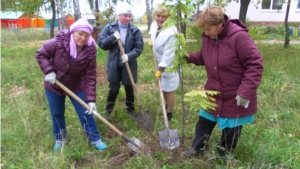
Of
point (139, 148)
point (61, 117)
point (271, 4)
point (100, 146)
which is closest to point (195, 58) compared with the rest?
point (139, 148)

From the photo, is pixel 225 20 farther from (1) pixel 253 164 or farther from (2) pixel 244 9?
(2) pixel 244 9

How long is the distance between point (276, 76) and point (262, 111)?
2054 millimetres

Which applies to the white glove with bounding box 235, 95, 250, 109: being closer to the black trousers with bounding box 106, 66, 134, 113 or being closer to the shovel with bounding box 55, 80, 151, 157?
the shovel with bounding box 55, 80, 151, 157

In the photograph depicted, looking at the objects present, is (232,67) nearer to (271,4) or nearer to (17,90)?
(17,90)

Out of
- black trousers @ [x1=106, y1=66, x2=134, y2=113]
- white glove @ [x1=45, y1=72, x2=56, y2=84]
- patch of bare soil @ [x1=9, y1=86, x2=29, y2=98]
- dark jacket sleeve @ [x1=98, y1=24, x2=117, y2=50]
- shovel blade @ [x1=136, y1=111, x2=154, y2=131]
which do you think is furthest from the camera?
patch of bare soil @ [x1=9, y1=86, x2=29, y2=98]

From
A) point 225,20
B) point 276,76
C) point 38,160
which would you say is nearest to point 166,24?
point 225,20

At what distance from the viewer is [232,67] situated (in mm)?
2141

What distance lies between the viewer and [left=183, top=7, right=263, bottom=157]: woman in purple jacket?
202 cm

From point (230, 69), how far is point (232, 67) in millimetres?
24

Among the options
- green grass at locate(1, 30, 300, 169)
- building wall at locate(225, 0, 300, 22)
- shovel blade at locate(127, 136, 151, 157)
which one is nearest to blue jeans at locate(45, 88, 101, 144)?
green grass at locate(1, 30, 300, 169)

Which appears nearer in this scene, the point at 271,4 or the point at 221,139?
the point at 221,139

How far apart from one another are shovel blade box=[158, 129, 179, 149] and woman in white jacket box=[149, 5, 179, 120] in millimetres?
677

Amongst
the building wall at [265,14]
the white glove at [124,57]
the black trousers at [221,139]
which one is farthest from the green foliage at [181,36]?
the building wall at [265,14]

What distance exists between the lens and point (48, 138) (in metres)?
3.03
